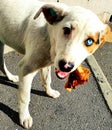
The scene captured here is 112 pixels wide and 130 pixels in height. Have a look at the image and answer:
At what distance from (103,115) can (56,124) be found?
73 cm

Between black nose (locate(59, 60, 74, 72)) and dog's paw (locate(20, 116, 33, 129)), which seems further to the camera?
dog's paw (locate(20, 116, 33, 129))

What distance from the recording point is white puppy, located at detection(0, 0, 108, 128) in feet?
10.6

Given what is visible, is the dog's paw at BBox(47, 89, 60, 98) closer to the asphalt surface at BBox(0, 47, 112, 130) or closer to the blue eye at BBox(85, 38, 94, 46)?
the asphalt surface at BBox(0, 47, 112, 130)

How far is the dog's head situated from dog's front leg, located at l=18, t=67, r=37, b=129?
0.61m

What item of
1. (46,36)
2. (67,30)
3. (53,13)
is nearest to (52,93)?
(46,36)

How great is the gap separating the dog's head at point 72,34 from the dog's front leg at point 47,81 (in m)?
1.10

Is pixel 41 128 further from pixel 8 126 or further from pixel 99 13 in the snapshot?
pixel 99 13

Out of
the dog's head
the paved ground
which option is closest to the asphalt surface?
the paved ground

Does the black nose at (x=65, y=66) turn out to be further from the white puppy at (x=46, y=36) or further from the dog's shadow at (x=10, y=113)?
the dog's shadow at (x=10, y=113)

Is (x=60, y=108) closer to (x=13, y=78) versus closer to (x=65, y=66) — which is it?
(x=13, y=78)

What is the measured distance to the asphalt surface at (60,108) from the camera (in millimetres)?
4582

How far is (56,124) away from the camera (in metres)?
4.58

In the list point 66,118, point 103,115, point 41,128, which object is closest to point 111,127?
point 103,115

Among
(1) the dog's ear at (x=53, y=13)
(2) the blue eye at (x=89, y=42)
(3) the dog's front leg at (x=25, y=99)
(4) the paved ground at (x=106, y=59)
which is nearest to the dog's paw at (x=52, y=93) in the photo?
(3) the dog's front leg at (x=25, y=99)
